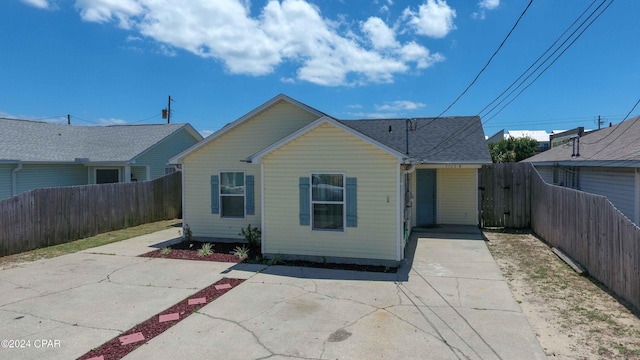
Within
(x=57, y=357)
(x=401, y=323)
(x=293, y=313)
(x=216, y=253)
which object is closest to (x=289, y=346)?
(x=293, y=313)

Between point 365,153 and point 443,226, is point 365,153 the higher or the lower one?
the higher one

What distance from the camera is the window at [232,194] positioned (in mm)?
11078

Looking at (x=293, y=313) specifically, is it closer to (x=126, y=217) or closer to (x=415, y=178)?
(x=415, y=178)

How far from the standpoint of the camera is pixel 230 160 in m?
11.1

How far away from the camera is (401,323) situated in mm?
5324

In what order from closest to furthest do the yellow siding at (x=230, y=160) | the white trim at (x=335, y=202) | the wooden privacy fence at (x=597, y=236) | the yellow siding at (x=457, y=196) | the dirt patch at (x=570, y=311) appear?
the dirt patch at (x=570, y=311) → the wooden privacy fence at (x=597, y=236) → the white trim at (x=335, y=202) → the yellow siding at (x=230, y=160) → the yellow siding at (x=457, y=196)

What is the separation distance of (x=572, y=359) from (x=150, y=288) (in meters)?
6.67

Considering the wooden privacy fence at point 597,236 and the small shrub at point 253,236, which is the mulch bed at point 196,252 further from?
the wooden privacy fence at point 597,236

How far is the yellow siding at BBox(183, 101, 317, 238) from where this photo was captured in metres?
10.8

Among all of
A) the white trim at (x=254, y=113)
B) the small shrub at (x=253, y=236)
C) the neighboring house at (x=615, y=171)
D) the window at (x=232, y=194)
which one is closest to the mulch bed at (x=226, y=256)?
the small shrub at (x=253, y=236)

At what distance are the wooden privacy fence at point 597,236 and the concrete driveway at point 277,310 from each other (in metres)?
1.67

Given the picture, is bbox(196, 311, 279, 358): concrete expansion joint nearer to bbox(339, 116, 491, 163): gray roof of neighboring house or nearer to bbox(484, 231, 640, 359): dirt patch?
bbox(484, 231, 640, 359): dirt patch

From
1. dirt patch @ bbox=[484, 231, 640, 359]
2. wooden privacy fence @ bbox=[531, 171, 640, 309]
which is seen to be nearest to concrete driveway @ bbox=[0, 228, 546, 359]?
dirt patch @ bbox=[484, 231, 640, 359]

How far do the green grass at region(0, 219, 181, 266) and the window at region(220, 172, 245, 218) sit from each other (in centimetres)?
370
